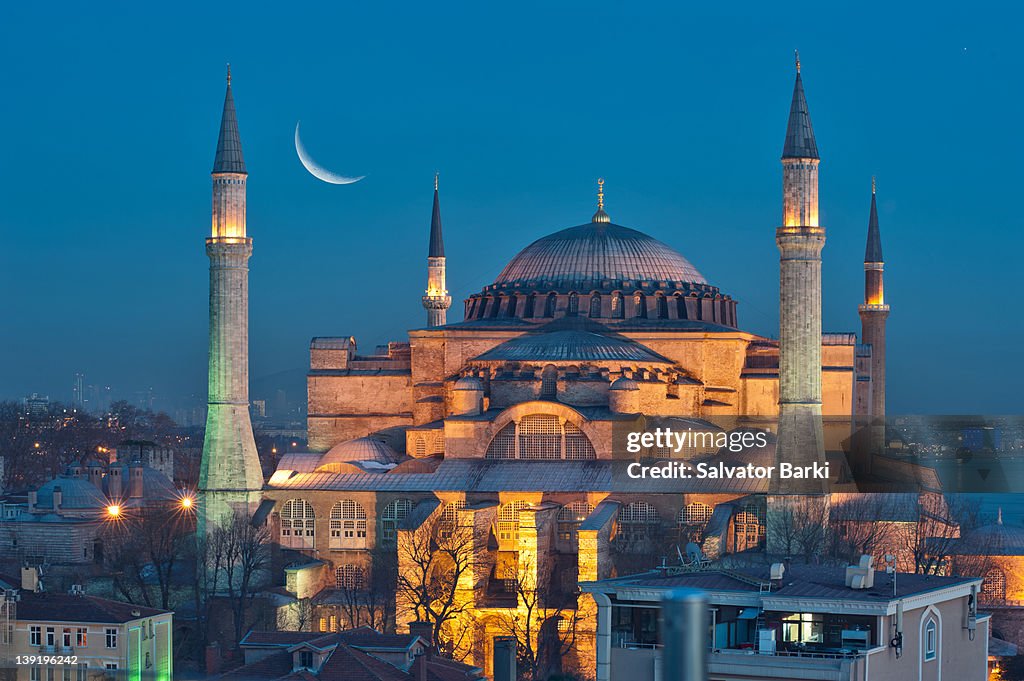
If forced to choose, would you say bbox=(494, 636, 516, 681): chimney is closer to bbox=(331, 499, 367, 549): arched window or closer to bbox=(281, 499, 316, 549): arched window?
bbox=(331, 499, 367, 549): arched window

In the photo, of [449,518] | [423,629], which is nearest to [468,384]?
[449,518]

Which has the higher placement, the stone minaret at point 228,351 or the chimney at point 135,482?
the stone minaret at point 228,351

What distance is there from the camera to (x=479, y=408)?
45250 millimetres

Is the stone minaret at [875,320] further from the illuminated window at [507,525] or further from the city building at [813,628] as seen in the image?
the city building at [813,628]

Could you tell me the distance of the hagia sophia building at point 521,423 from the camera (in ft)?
135

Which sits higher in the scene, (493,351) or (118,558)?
(493,351)

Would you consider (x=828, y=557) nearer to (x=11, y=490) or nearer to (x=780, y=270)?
(x=780, y=270)

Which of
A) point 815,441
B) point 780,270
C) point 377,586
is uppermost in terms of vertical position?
point 780,270

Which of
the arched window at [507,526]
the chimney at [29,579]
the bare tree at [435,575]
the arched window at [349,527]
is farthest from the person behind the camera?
the arched window at [349,527]

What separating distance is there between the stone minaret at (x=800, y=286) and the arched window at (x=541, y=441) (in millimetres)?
4454

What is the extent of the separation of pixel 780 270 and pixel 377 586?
433 inches

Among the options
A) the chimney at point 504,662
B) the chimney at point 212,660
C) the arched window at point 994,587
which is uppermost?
the arched window at point 994,587

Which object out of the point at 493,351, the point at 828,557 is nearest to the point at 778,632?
the point at 828,557

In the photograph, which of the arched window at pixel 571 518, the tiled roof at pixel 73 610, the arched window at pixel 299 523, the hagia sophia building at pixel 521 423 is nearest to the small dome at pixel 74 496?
the hagia sophia building at pixel 521 423
